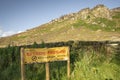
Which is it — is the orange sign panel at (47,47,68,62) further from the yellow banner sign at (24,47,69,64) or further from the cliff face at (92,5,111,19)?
the cliff face at (92,5,111,19)

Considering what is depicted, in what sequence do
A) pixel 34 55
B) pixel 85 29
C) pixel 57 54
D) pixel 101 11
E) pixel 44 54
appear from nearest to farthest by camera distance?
pixel 34 55 < pixel 44 54 < pixel 57 54 < pixel 85 29 < pixel 101 11

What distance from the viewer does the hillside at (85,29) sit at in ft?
138

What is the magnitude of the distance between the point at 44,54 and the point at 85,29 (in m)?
A: 37.3

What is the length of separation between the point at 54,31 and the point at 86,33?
7.97 metres

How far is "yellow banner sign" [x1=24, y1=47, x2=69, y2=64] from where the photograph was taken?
8633 mm

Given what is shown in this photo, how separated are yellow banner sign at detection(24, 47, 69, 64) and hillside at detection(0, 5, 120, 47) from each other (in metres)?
28.6

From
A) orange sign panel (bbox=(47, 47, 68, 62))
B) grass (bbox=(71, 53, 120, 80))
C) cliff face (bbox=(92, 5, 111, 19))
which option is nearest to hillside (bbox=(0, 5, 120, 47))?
cliff face (bbox=(92, 5, 111, 19))

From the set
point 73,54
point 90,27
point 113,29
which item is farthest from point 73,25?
point 73,54

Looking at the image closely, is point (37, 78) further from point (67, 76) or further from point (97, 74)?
point (97, 74)

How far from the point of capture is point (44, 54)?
8.98 metres

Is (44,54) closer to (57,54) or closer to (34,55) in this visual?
(34,55)

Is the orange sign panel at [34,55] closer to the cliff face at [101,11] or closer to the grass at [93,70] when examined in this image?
the grass at [93,70]

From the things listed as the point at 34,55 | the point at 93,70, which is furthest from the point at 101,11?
the point at 34,55

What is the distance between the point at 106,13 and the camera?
55.4 metres
